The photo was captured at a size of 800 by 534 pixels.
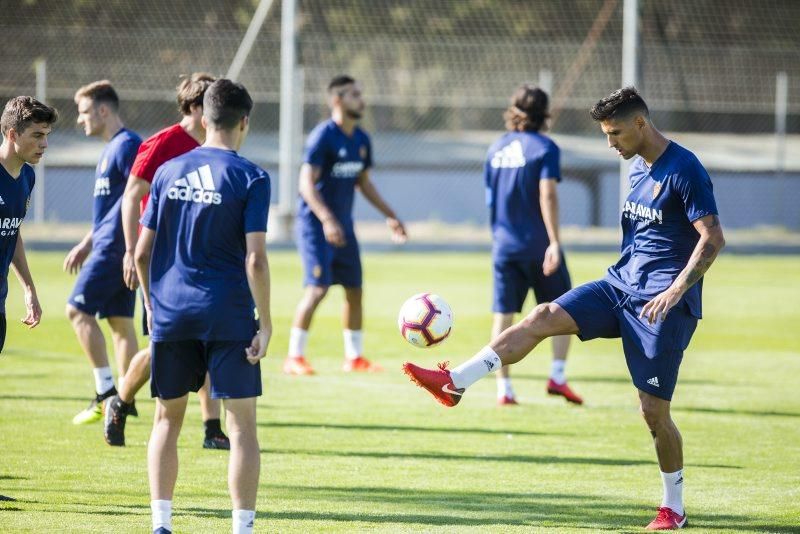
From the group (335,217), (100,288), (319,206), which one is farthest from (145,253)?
(335,217)

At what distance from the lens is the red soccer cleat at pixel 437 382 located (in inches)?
242

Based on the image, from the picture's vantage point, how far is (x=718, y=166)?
101ft

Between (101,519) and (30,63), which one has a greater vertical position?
(30,63)

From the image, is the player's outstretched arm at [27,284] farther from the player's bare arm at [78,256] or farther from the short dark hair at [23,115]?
the player's bare arm at [78,256]

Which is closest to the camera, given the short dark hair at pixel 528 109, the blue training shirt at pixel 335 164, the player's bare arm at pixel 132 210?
the player's bare arm at pixel 132 210

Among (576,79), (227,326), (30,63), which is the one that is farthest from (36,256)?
(227,326)

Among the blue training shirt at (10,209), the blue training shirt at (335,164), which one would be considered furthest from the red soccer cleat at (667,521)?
the blue training shirt at (335,164)

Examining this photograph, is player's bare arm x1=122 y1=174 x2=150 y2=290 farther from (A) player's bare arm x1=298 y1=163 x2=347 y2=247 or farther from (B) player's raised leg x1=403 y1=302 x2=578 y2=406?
(A) player's bare arm x1=298 y1=163 x2=347 y2=247

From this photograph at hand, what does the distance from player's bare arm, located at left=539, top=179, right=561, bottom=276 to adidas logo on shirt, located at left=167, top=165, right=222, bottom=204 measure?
4736 mm

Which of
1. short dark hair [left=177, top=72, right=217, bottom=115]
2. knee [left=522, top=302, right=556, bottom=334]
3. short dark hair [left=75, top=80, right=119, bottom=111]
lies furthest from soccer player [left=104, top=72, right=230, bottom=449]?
knee [left=522, top=302, right=556, bottom=334]

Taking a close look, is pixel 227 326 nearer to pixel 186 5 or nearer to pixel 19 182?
pixel 19 182

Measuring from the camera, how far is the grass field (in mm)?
6129

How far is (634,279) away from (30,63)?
23.2m

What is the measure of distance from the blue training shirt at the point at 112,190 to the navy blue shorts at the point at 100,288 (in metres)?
0.08
